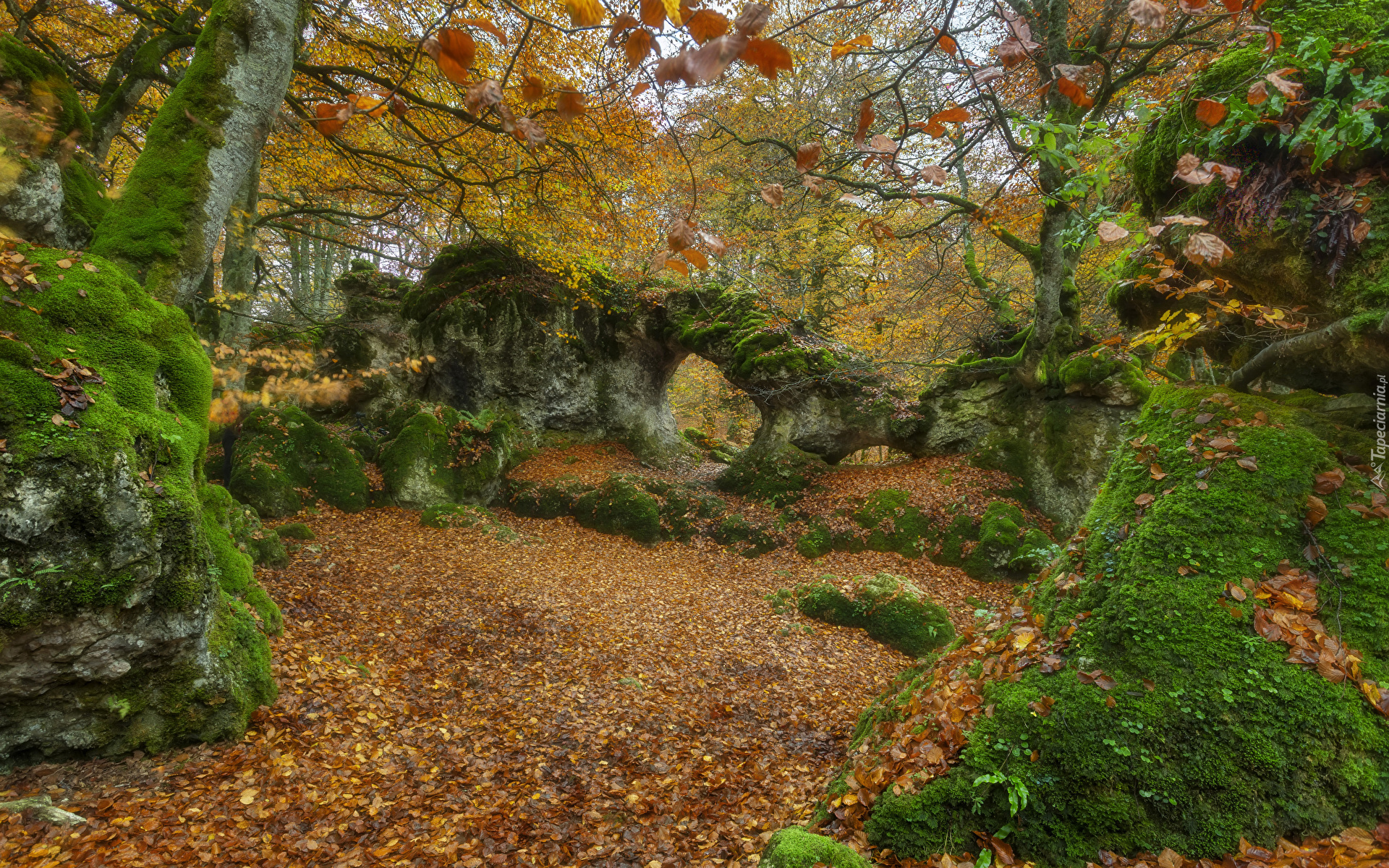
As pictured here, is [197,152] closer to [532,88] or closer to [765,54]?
[532,88]

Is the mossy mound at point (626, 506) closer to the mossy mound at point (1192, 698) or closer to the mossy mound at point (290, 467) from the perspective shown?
the mossy mound at point (290, 467)

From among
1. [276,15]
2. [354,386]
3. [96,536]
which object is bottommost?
[96,536]

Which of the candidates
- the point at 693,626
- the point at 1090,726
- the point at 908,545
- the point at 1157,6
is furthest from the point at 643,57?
the point at 908,545

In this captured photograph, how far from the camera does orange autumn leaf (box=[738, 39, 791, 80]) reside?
1.53 m

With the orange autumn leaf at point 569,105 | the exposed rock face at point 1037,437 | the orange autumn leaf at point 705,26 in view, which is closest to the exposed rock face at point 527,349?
the exposed rock face at point 1037,437

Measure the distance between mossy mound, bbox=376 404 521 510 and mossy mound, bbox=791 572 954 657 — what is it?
675 centimetres

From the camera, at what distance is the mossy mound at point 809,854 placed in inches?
88.4

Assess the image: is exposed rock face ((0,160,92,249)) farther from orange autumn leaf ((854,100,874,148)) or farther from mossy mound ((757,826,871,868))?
mossy mound ((757,826,871,868))

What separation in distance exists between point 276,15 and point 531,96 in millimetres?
4518

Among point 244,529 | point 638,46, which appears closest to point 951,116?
point 638,46

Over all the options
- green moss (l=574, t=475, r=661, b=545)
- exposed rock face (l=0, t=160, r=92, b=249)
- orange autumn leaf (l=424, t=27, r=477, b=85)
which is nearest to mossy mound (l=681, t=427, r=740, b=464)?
green moss (l=574, t=475, r=661, b=545)

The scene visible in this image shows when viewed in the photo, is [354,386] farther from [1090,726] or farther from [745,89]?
[1090,726]

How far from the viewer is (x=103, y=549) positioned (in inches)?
123

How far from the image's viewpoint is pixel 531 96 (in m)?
1.73
